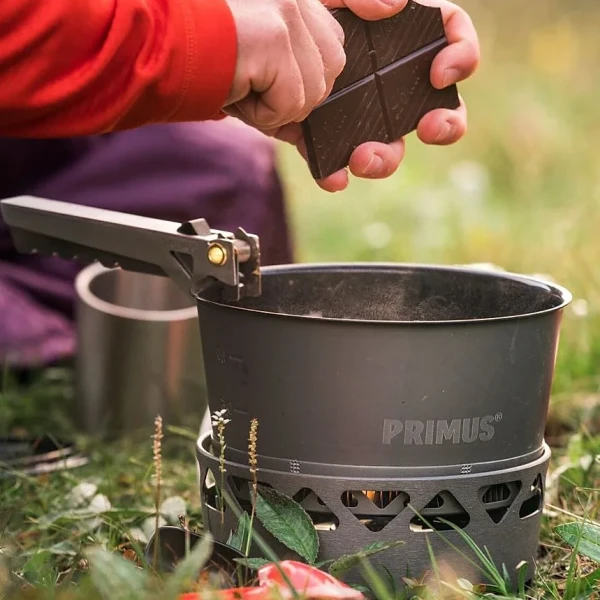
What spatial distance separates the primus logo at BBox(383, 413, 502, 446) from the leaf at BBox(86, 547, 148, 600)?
381 millimetres

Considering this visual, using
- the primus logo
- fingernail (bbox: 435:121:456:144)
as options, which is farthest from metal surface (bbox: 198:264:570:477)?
fingernail (bbox: 435:121:456:144)

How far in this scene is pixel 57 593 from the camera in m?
1.22

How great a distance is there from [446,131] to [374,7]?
264 mm

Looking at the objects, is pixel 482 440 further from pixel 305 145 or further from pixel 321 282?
pixel 305 145

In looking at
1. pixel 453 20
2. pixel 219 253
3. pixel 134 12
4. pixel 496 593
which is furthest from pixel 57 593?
pixel 453 20

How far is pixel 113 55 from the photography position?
141cm

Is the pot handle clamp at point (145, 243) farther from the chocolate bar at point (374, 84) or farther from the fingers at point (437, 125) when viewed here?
the fingers at point (437, 125)

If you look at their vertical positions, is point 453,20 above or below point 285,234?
above

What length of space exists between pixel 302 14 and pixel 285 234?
4.58 ft

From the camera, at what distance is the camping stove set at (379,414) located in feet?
4.45

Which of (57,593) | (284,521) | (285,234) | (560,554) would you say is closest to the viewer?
(57,593)

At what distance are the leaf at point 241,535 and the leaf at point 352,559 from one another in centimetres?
12

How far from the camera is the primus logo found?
4.49 ft

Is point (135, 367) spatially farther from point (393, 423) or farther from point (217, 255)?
point (393, 423)
